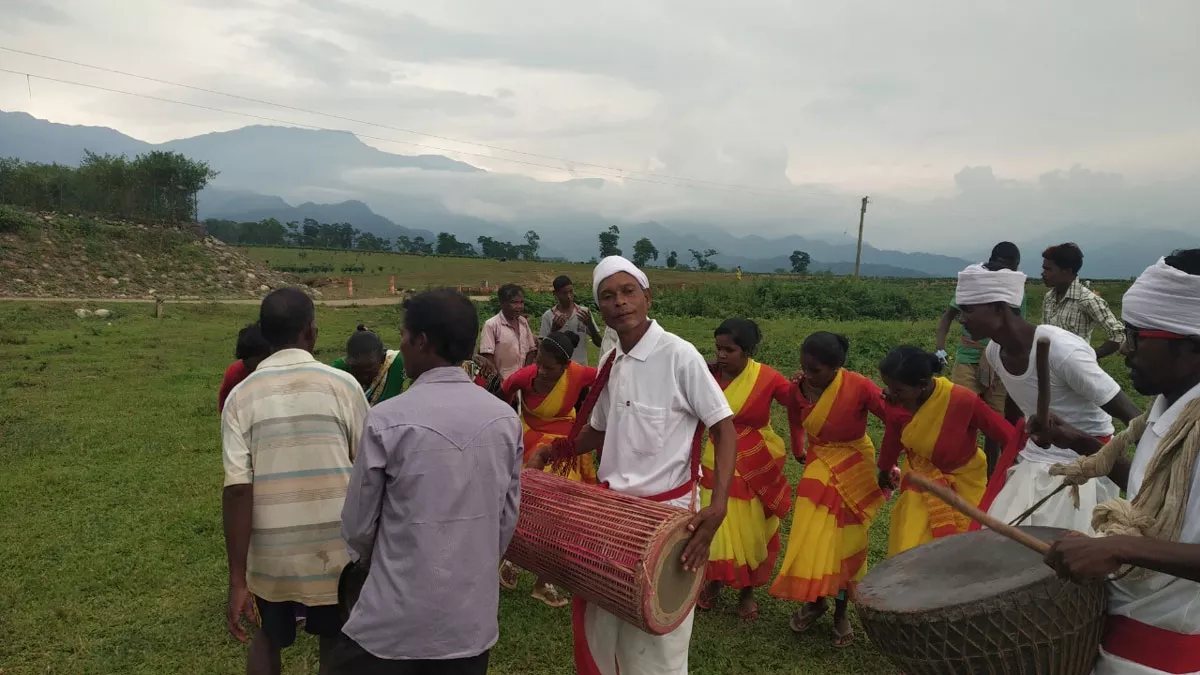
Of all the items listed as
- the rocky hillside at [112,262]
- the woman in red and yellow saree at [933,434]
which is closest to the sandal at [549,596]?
the woman in red and yellow saree at [933,434]

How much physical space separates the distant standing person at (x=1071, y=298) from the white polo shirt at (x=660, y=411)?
4.81m

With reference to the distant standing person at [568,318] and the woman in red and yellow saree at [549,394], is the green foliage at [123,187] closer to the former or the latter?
the distant standing person at [568,318]

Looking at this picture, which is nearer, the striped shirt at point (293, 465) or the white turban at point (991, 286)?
the striped shirt at point (293, 465)

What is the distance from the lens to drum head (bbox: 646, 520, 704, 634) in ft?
8.89

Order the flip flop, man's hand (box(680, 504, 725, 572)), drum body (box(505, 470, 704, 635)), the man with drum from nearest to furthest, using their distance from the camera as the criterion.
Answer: drum body (box(505, 470, 704, 635)), man's hand (box(680, 504, 725, 572)), the man with drum, the flip flop

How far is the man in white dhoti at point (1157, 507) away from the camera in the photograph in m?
1.98

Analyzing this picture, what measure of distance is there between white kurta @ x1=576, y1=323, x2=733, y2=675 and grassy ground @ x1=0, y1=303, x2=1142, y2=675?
1.37 metres

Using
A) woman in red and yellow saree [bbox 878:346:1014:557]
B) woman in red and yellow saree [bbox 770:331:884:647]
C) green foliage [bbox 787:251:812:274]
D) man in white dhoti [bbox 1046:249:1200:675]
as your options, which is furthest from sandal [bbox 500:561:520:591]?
green foliage [bbox 787:251:812:274]

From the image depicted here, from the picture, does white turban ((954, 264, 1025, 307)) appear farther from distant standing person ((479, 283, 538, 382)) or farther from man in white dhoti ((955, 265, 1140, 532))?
distant standing person ((479, 283, 538, 382))

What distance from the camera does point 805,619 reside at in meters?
4.81

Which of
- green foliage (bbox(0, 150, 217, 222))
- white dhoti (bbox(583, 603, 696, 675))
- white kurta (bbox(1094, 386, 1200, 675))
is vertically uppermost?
green foliage (bbox(0, 150, 217, 222))

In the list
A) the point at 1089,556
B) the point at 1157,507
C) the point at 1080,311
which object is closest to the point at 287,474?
the point at 1089,556

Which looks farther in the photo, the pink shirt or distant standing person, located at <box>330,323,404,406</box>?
the pink shirt

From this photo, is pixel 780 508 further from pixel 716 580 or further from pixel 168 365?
pixel 168 365
